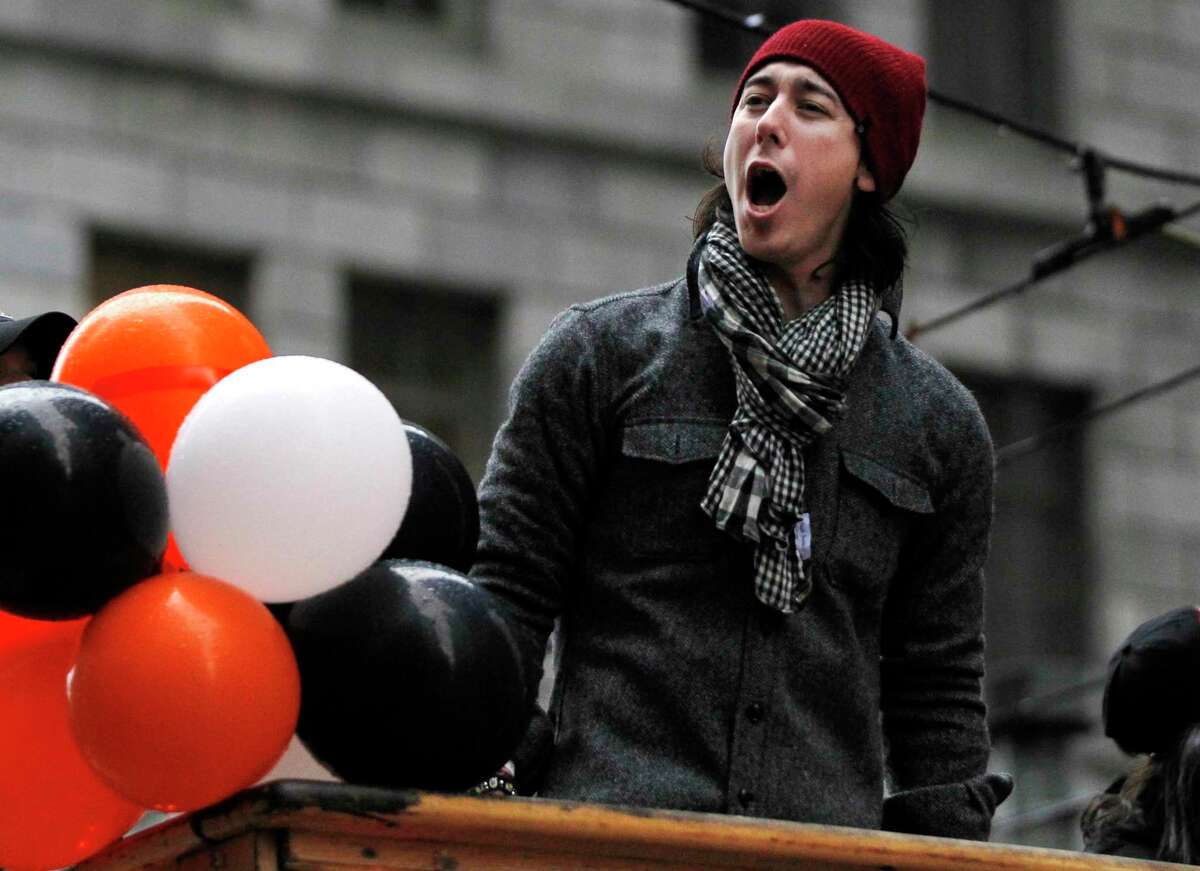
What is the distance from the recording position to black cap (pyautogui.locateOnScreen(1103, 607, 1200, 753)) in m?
4.98

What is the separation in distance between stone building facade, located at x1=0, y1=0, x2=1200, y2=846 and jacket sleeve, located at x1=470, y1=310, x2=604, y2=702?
321 inches

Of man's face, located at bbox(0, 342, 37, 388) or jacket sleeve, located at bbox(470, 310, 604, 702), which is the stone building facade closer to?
man's face, located at bbox(0, 342, 37, 388)

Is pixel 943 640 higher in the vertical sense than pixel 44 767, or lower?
higher

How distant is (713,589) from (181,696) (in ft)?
3.43

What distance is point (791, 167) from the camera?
406 centimetres

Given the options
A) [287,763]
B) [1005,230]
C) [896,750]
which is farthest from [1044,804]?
[287,763]

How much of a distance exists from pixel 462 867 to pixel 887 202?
1.56m

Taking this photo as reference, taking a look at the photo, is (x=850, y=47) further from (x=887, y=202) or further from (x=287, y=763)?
(x=287, y=763)

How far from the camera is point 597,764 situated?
3912mm

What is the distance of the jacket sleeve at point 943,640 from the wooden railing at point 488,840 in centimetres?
63

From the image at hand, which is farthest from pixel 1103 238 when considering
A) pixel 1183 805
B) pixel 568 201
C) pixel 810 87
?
pixel 568 201

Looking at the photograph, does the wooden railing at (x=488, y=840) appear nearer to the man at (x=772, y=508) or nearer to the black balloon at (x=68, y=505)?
the black balloon at (x=68, y=505)

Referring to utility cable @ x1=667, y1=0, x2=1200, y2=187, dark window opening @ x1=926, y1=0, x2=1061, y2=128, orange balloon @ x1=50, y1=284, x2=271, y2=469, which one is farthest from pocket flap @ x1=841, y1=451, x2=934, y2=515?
dark window opening @ x1=926, y1=0, x2=1061, y2=128

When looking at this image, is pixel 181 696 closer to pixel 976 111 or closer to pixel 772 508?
pixel 772 508
